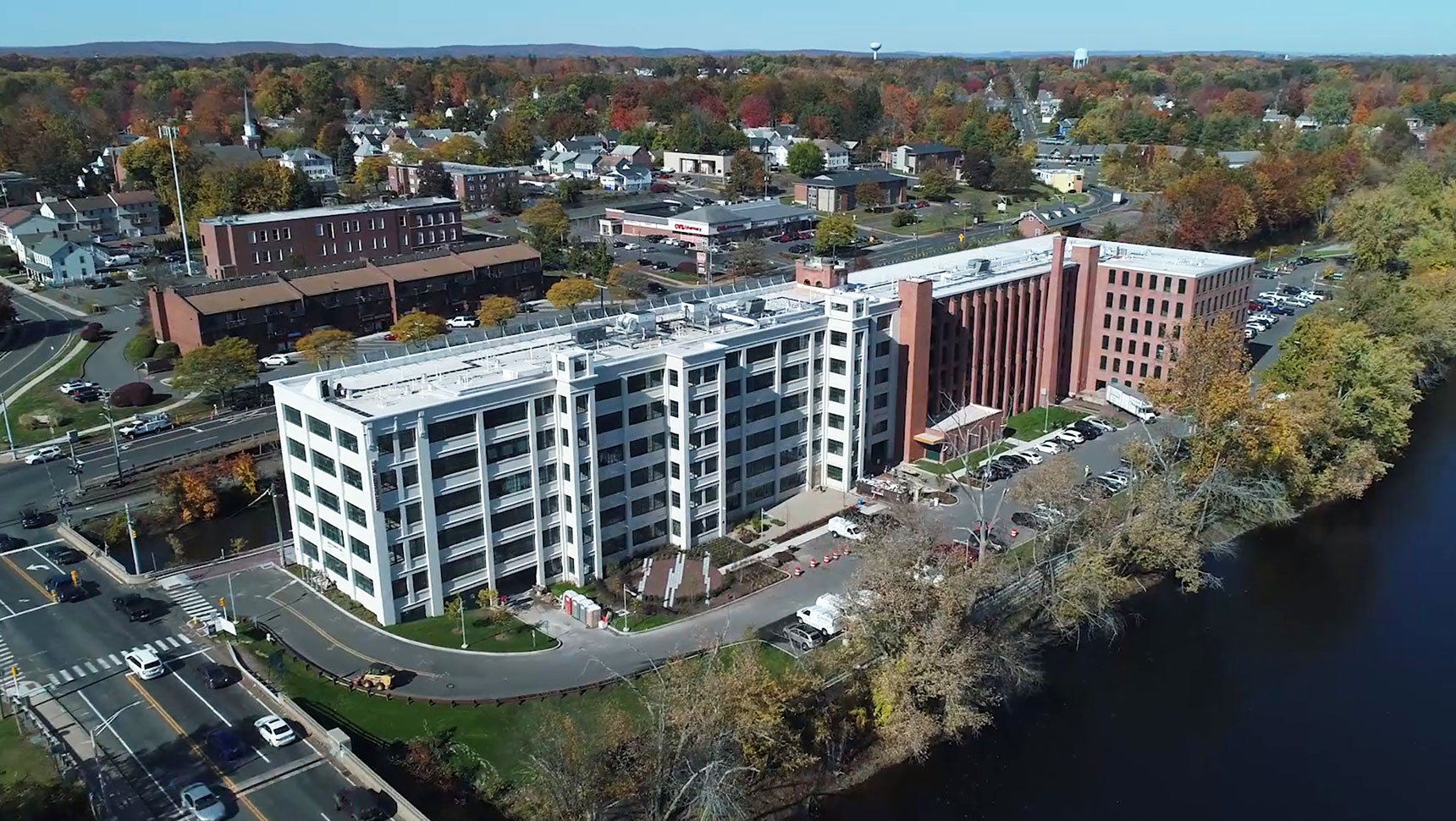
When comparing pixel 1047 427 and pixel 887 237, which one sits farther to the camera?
pixel 887 237

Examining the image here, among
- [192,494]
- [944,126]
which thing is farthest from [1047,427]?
[944,126]

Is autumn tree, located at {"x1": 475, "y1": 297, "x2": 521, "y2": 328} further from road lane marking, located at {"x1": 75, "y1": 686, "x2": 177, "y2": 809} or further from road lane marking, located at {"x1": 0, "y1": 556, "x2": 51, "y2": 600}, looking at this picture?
road lane marking, located at {"x1": 75, "y1": 686, "x2": 177, "y2": 809}

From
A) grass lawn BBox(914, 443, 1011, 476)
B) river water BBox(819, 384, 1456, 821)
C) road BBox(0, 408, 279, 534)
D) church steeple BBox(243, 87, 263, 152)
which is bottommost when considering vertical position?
river water BBox(819, 384, 1456, 821)

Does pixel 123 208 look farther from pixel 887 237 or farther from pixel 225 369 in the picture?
pixel 887 237

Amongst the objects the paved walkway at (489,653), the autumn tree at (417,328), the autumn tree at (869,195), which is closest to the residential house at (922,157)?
the autumn tree at (869,195)

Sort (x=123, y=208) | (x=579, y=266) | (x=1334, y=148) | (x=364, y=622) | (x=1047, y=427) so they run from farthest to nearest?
(x=1334, y=148), (x=123, y=208), (x=579, y=266), (x=1047, y=427), (x=364, y=622)

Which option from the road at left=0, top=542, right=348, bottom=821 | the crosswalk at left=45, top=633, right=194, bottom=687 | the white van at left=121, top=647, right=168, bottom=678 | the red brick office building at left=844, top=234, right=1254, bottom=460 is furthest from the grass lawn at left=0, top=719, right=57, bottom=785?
the red brick office building at left=844, top=234, right=1254, bottom=460

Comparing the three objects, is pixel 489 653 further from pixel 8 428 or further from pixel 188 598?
pixel 8 428
